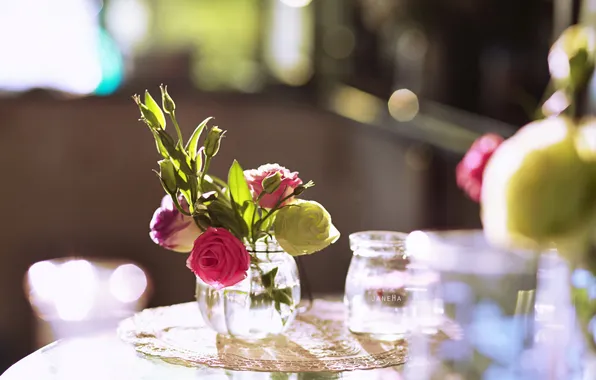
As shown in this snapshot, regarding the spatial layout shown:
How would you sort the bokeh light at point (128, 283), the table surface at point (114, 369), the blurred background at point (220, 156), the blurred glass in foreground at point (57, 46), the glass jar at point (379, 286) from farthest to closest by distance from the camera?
the blurred glass in foreground at point (57, 46) < the bokeh light at point (128, 283) < the blurred background at point (220, 156) < the glass jar at point (379, 286) < the table surface at point (114, 369)

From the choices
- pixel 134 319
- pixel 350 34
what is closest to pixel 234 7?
pixel 350 34

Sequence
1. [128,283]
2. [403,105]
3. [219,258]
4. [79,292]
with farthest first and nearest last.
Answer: [403,105]
[128,283]
[79,292]
[219,258]


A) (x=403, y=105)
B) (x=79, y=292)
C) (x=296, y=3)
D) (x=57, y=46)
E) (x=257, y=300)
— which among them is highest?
(x=296, y=3)

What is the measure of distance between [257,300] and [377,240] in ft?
0.49

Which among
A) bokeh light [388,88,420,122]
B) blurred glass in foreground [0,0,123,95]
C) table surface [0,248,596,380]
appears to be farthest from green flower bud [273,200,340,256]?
blurred glass in foreground [0,0,123,95]

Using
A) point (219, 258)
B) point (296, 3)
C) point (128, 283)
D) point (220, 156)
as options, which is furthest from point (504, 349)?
point (296, 3)

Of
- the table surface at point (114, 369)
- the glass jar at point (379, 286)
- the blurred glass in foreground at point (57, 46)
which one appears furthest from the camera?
the blurred glass in foreground at point (57, 46)

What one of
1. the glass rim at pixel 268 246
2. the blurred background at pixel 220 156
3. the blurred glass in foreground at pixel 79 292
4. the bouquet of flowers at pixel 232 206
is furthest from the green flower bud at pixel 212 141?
the blurred glass in foreground at pixel 79 292

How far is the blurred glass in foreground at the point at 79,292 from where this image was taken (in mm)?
2600

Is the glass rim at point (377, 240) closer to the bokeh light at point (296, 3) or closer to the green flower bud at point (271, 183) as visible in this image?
the green flower bud at point (271, 183)

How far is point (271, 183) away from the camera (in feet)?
2.68

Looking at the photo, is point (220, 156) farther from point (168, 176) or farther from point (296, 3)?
point (296, 3)

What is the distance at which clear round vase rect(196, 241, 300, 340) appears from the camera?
847 mm

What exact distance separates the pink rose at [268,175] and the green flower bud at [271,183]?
0.5 inches
